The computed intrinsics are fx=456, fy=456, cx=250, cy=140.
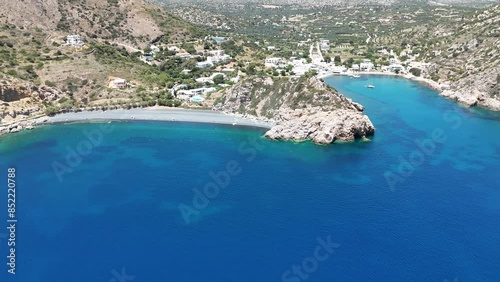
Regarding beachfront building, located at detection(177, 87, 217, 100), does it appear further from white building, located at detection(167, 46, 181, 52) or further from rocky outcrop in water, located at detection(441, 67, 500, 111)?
rocky outcrop in water, located at detection(441, 67, 500, 111)

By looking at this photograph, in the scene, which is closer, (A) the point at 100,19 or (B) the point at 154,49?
(B) the point at 154,49

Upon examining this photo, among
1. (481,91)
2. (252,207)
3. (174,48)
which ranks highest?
(174,48)

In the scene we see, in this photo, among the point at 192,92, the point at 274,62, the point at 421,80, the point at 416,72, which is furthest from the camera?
the point at 416,72

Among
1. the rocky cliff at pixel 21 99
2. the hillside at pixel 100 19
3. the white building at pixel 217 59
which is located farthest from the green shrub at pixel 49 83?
the white building at pixel 217 59

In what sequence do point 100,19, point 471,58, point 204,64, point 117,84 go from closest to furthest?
point 117,84 → point 204,64 → point 471,58 → point 100,19

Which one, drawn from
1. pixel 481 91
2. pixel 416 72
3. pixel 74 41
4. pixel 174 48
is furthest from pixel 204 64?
pixel 481 91

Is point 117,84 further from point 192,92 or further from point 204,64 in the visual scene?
point 204,64
